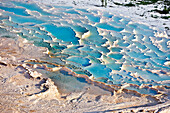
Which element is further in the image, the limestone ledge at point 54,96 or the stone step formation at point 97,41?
the stone step formation at point 97,41

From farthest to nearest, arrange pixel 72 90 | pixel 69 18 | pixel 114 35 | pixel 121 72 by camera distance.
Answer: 1. pixel 69 18
2. pixel 114 35
3. pixel 121 72
4. pixel 72 90

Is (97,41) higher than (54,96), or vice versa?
(97,41)

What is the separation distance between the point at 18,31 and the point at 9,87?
272 cm

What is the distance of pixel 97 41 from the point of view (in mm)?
5953

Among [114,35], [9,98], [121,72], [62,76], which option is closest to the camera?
[9,98]

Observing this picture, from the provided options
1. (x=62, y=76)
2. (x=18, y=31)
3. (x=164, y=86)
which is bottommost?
(x=164, y=86)

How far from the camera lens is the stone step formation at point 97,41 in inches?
179

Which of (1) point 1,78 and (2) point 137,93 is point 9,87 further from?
(2) point 137,93

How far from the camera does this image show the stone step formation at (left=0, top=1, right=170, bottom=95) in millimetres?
4559

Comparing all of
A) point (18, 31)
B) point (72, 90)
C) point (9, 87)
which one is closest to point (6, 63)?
point (9, 87)

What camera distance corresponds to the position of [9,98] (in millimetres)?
3328

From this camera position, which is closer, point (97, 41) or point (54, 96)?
point (54, 96)

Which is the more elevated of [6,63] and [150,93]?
[6,63]

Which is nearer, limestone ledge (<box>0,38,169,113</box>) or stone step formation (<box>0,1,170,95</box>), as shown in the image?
limestone ledge (<box>0,38,169,113</box>)
